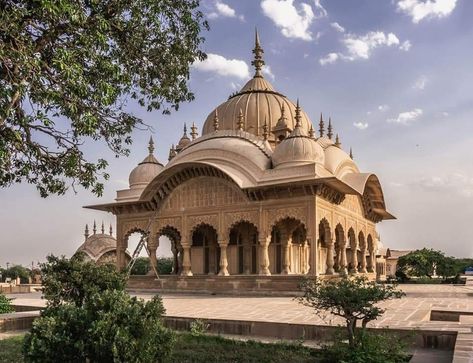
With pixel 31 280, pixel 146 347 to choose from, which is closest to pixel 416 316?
pixel 146 347

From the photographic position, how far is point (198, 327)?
8375 mm

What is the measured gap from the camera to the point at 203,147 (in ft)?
67.5

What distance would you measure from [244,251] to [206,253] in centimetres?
225

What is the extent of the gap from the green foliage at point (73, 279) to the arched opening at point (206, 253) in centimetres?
1377

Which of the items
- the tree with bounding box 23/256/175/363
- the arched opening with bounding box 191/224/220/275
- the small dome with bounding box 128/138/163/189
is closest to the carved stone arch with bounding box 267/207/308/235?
the arched opening with bounding box 191/224/220/275

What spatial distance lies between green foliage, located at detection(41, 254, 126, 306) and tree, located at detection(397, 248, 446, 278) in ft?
85.3

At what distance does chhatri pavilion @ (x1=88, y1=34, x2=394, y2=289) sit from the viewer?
57.6 feet

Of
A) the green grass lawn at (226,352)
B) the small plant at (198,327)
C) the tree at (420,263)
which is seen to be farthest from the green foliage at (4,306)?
the tree at (420,263)

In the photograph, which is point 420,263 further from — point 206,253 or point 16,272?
point 16,272

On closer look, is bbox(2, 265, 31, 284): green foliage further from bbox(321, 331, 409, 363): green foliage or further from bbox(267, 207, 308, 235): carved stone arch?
bbox(321, 331, 409, 363): green foliage

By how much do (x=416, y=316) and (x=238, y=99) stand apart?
17880 millimetres

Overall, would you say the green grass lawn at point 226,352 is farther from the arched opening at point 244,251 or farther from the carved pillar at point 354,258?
the carved pillar at point 354,258

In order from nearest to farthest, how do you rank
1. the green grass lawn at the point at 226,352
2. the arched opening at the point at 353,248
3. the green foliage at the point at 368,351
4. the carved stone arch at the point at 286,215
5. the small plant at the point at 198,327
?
1. the green foliage at the point at 368,351
2. the green grass lawn at the point at 226,352
3. the small plant at the point at 198,327
4. the carved stone arch at the point at 286,215
5. the arched opening at the point at 353,248

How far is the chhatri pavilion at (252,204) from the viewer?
17.5 m
